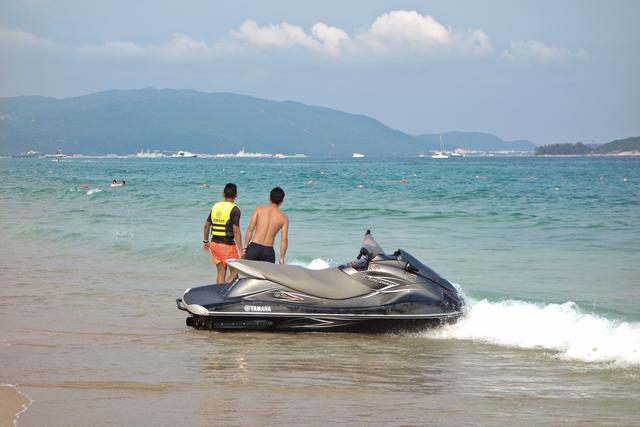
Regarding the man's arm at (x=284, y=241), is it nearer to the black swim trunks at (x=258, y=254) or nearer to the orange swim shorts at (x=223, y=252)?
the black swim trunks at (x=258, y=254)

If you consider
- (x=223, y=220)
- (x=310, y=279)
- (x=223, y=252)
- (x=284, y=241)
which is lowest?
(x=310, y=279)

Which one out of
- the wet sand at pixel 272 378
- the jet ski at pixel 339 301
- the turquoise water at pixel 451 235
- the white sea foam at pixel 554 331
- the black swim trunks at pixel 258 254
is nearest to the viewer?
the wet sand at pixel 272 378

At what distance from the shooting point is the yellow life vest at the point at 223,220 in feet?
31.9

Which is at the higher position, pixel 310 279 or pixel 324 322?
pixel 310 279

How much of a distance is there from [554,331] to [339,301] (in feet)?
7.29

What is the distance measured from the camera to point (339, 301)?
8.48 meters

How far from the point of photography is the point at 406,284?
842 centimetres

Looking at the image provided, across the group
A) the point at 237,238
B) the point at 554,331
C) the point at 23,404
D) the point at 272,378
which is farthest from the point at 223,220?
the point at 23,404

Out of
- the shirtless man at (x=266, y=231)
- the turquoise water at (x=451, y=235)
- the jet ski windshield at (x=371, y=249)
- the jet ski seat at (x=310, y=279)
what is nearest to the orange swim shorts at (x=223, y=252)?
the shirtless man at (x=266, y=231)

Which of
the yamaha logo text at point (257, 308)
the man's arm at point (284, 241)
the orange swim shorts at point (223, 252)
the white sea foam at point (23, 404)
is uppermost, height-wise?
the man's arm at point (284, 241)

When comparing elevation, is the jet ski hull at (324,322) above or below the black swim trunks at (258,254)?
below

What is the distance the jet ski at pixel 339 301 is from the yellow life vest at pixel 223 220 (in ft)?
4.01

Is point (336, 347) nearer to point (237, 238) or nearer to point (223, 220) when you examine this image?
point (237, 238)

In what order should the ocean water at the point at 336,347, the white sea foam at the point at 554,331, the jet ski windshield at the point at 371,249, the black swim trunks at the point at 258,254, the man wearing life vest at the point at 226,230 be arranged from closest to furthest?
1. the ocean water at the point at 336,347
2. the white sea foam at the point at 554,331
3. the jet ski windshield at the point at 371,249
4. the black swim trunks at the point at 258,254
5. the man wearing life vest at the point at 226,230
